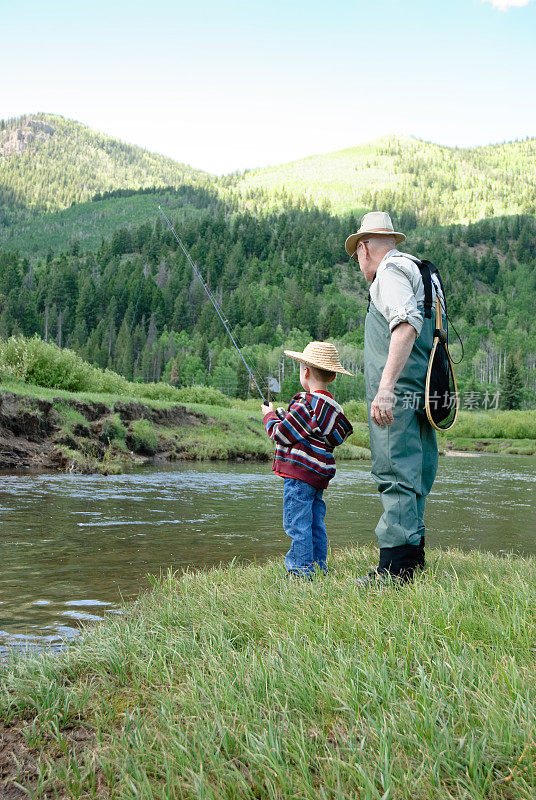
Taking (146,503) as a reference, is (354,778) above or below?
above

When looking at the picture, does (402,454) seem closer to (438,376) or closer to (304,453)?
(438,376)

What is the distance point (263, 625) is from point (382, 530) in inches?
→ 42.9

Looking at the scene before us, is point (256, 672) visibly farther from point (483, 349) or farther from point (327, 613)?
point (483, 349)

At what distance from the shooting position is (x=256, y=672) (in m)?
2.53

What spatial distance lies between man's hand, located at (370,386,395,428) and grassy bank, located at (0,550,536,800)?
99 centimetres

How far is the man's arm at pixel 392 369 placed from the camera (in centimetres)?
384

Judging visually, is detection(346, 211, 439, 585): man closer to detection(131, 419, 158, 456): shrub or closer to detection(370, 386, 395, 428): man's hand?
detection(370, 386, 395, 428): man's hand

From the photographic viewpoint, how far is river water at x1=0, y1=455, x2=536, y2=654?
17.1 feet

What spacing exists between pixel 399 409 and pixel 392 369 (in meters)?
0.27

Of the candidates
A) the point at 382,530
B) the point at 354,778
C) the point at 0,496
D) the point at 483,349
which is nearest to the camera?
the point at 354,778

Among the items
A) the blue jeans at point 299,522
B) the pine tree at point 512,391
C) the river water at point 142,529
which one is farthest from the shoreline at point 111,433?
the pine tree at point 512,391

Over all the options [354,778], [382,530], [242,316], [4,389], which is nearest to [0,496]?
[4,389]

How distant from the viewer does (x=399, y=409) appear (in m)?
3.95

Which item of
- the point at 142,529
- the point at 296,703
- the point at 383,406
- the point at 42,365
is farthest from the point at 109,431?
the point at 296,703
